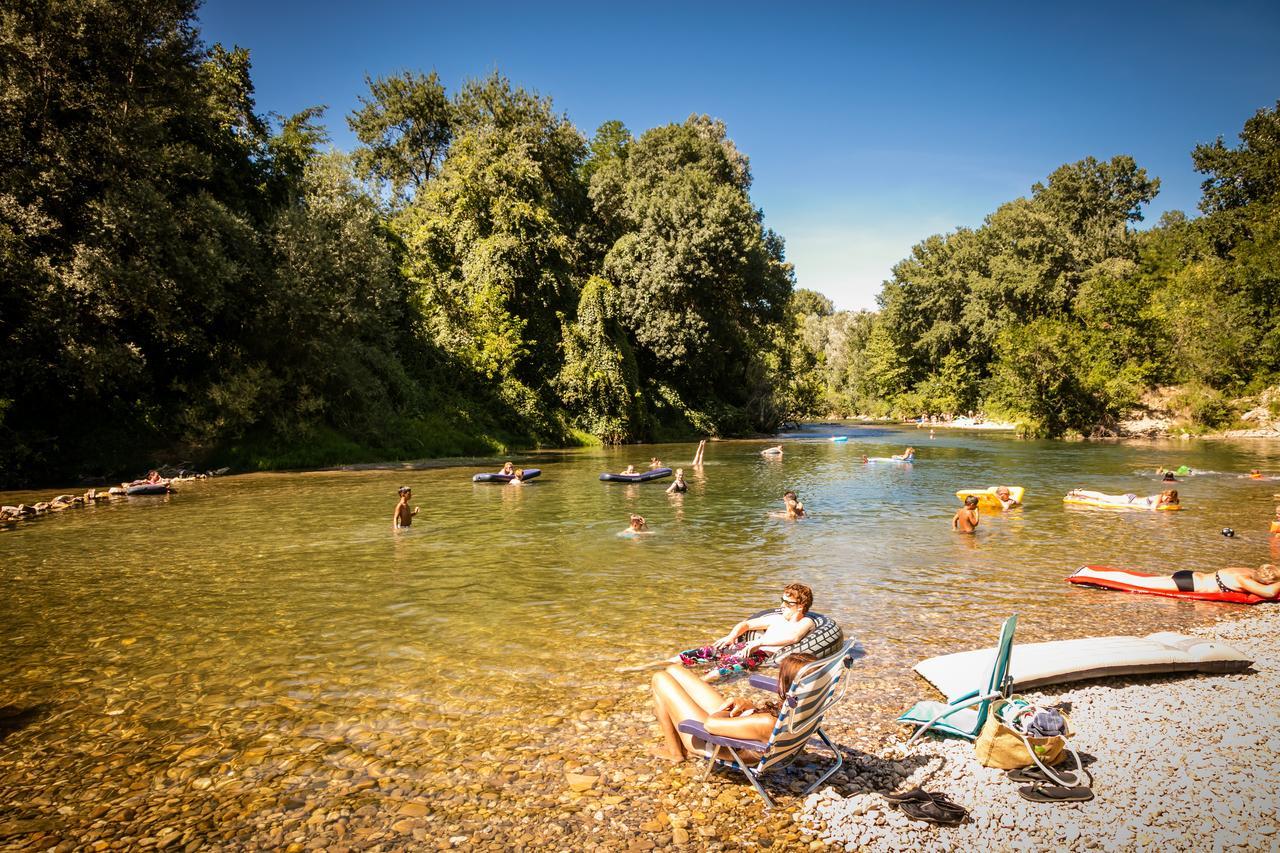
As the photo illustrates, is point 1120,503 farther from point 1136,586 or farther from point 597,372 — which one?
point 597,372

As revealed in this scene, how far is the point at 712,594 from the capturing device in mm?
11797

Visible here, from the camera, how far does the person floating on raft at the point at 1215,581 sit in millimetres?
11117

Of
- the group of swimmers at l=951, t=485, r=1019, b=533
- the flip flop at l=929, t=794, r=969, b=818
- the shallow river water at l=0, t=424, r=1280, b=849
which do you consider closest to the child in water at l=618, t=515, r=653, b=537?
the shallow river water at l=0, t=424, r=1280, b=849

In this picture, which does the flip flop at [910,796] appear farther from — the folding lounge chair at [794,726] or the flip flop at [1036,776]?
the flip flop at [1036,776]

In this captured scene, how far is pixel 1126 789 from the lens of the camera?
17.4 feet

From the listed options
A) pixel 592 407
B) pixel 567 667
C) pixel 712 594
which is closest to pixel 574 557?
pixel 712 594

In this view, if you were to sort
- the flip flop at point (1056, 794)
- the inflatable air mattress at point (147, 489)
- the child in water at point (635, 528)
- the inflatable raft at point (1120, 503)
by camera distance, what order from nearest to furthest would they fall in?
the flip flop at point (1056, 794) < the child in water at point (635, 528) < the inflatable raft at point (1120, 503) < the inflatable air mattress at point (147, 489)

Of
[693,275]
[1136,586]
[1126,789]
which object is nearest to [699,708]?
[1126,789]

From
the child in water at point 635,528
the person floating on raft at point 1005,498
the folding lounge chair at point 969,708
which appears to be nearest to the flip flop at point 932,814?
the folding lounge chair at point 969,708

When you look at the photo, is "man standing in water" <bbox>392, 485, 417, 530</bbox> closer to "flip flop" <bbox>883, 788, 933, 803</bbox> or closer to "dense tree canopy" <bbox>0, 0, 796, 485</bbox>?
"flip flop" <bbox>883, 788, 933, 803</bbox>

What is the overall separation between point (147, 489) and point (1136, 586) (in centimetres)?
2848

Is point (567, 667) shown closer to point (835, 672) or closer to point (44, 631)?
point (835, 672)

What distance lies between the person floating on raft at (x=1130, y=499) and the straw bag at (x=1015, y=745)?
57.5ft

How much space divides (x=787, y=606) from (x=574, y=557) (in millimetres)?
7838
